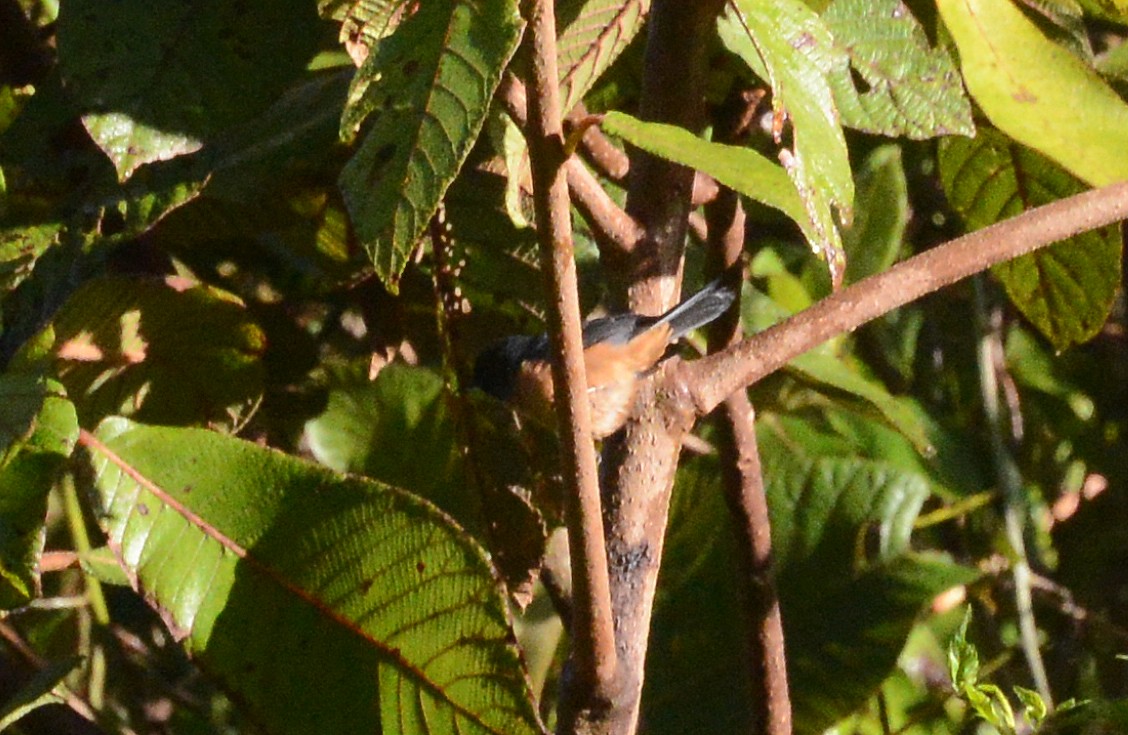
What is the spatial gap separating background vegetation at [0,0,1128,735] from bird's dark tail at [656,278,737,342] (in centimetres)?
2

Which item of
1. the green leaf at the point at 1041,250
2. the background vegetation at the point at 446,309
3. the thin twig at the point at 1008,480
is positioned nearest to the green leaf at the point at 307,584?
the background vegetation at the point at 446,309

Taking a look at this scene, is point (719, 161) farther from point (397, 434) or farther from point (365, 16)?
point (397, 434)

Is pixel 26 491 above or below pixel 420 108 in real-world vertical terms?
below

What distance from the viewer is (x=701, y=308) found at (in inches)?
55.7

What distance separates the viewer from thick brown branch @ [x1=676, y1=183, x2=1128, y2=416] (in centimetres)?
94

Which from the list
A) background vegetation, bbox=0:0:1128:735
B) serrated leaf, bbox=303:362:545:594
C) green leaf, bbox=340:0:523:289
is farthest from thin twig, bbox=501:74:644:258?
serrated leaf, bbox=303:362:545:594

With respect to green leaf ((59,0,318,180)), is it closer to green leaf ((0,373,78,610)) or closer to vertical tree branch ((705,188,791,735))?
green leaf ((0,373,78,610))

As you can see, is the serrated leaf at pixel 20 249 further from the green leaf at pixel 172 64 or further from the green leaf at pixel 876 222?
the green leaf at pixel 876 222

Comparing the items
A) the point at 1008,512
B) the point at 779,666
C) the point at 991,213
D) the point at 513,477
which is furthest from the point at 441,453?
the point at 1008,512

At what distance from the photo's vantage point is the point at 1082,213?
3.32 feet

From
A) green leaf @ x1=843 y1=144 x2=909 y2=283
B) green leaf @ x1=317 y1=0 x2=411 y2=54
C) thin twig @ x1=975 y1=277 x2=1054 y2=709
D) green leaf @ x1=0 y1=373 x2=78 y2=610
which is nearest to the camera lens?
green leaf @ x1=317 y1=0 x2=411 y2=54

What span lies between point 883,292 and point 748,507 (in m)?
0.34

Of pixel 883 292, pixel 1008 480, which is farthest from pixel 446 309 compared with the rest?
pixel 1008 480

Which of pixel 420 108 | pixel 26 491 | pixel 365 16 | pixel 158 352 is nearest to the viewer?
pixel 420 108
